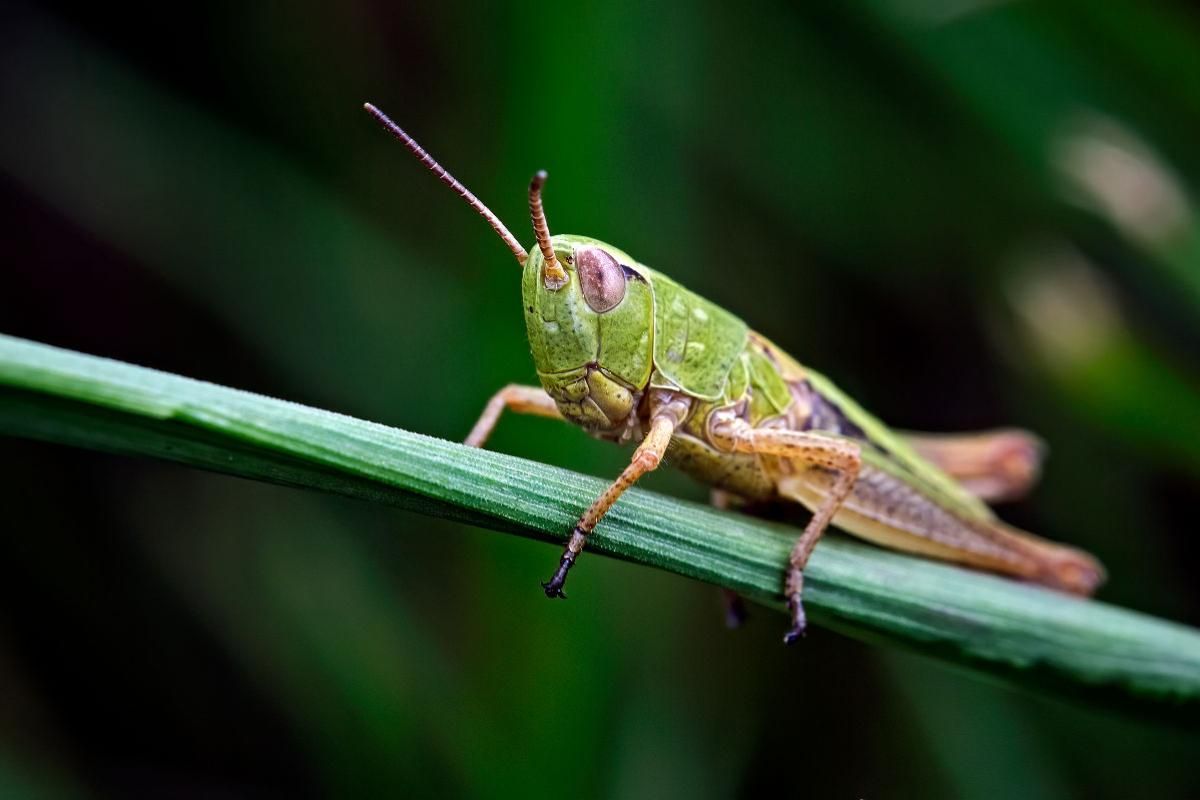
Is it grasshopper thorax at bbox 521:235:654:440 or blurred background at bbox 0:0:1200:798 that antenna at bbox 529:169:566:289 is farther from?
blurred background at bbox 0:0:1200:798

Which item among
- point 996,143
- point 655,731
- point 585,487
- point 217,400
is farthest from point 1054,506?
point 217,400

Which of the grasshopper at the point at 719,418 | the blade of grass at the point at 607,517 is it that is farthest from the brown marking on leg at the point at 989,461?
the blade of grass at the point at 607,517

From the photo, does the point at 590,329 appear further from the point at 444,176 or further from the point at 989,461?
the point at 989,461

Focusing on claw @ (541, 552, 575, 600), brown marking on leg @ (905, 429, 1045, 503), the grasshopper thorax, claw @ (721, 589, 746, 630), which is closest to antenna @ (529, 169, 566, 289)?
the grasshopper thorax

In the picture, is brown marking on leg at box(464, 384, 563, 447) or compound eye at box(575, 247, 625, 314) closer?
compound eye at box(575, 247, 625, 314)

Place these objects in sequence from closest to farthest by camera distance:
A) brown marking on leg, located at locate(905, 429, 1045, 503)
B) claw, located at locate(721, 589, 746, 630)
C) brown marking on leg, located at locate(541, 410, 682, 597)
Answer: brown marking on leg, located at locate(541, 410, 682, 597) → claw, located at locate(721, 589, 746, 630) → brown marking on leg, located at locate(905, 429, 1045, 503)

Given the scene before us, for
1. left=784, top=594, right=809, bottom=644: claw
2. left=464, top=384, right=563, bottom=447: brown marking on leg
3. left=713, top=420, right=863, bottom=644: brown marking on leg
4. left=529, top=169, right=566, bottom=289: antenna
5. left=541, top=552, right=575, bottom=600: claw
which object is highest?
left=529, top=169, right=566, bottom=289: antenna

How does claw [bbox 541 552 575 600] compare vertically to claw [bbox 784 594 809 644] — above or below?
below
